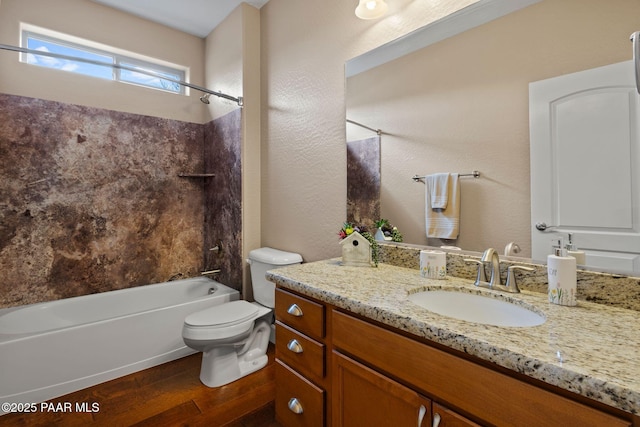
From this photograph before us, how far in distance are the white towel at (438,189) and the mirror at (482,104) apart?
0.12 ft

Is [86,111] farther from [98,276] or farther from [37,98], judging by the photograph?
[98,276]

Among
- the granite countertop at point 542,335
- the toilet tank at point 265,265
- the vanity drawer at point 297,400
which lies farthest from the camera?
the toilet tank at point 265,265

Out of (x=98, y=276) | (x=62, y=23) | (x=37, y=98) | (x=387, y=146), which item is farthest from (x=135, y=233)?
(x=387, y=146)

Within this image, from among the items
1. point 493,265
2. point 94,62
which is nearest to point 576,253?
point 493,265

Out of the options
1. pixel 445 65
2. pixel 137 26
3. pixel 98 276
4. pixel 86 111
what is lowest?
pixel 98 276

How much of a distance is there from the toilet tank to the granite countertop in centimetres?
96

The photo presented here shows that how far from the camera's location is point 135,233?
2.66 metres

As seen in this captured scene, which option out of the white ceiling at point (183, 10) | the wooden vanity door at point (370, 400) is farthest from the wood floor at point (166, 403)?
the white ceiling at point (183, 10)

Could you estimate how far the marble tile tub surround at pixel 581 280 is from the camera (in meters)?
0.89

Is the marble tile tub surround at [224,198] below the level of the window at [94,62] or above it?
below

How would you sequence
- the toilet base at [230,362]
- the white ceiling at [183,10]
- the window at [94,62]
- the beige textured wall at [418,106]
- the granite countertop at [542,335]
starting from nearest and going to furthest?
the granite countertop at [542,335] < the beige textured wall at [418,106] < the toilet base at [230,362] < the window at [94,62] < the white ceiling at [183,10]

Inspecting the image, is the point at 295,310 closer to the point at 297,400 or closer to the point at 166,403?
the point at 297,400

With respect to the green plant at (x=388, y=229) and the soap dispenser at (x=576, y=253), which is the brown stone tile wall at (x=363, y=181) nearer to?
the green plant at (x=388, y=229)

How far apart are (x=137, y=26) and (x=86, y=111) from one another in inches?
37.2
